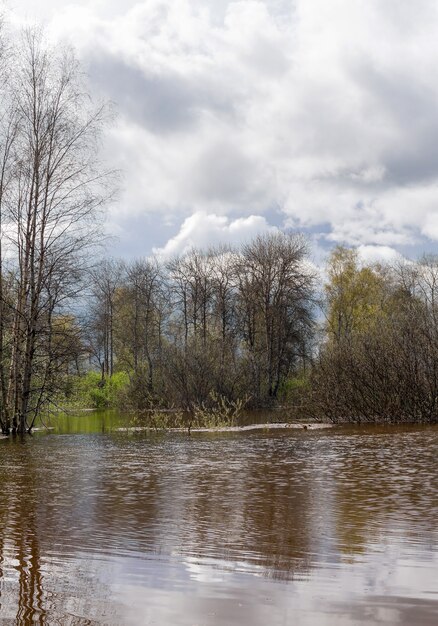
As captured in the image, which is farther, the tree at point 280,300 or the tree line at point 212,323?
the tree at point 280,300

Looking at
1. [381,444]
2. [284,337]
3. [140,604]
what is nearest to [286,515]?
[140,604]

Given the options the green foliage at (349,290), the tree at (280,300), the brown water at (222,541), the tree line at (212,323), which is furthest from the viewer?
the green foliage at (349,290)

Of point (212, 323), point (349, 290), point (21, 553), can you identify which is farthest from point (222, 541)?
point (349, 290)

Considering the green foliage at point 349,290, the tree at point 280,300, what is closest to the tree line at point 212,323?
the tree at point 280,300

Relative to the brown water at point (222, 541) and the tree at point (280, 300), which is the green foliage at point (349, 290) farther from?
the brown water at point (222, 541)

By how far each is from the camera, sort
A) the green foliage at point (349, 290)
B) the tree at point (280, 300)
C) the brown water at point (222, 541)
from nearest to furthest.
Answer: the brown water at point (222, 541), the tree at point (280, 300), the green foliage at point (349, 290)

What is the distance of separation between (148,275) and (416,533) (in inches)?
1930

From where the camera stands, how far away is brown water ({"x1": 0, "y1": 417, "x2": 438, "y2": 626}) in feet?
12.0

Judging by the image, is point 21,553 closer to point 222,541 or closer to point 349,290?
point 222,541

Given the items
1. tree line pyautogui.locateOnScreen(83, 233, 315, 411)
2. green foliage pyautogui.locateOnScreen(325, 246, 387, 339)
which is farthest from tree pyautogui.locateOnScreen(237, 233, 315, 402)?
green foliage pyautogui.locateOnScreen(325, 246, 387, 339)

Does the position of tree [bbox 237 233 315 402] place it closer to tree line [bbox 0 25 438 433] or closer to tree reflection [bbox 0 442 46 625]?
tree line [bbox 0 25 438 433]

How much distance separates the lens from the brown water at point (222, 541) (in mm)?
3650

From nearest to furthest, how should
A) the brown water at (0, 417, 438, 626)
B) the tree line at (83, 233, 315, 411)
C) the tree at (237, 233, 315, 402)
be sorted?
1. the brown water at (0, 417, 438, 626)
2. the tree line at (83, 233, 315, 411)
3. the tree at (237, 233, 315, 402)

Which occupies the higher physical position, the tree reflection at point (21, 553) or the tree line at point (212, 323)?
the tree line at point (212, 323)
